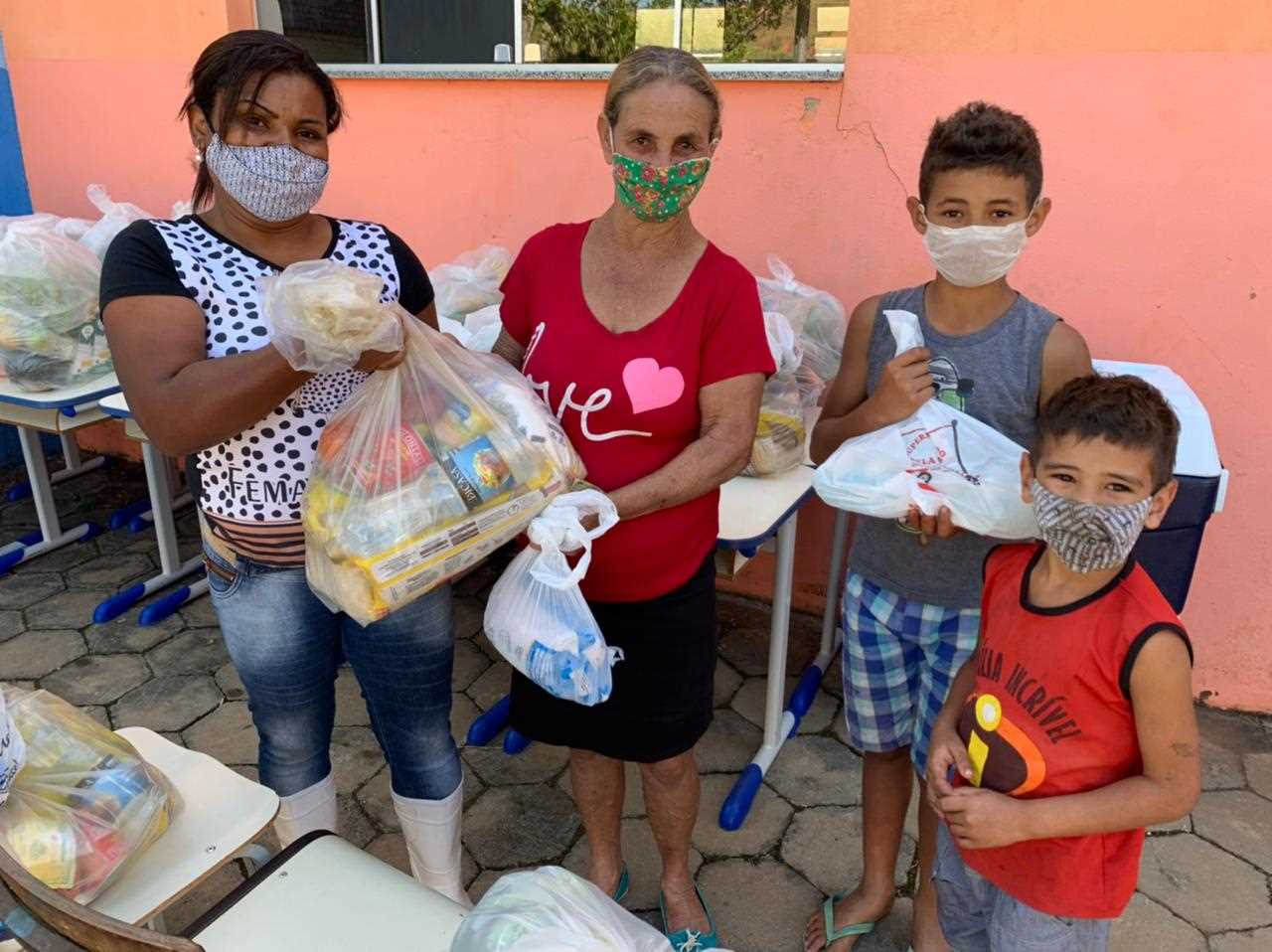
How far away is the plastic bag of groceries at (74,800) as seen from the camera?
4.10ft

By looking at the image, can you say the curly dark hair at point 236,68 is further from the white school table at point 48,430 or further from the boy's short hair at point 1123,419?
the white school table at point 48,430

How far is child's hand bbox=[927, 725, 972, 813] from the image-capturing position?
4.86ft

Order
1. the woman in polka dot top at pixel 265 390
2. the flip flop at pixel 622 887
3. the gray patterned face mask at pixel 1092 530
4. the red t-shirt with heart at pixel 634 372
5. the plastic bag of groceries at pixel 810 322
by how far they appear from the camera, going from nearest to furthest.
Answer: the gray patterned face mask at pixel 1092 530 → the woman in polka dot top at pixel 265 390 → the red t-shirt with heart at pixel 634 372 → the flip flop at pixel 622 887 → the plastic bag of groceries at pixel 810 322

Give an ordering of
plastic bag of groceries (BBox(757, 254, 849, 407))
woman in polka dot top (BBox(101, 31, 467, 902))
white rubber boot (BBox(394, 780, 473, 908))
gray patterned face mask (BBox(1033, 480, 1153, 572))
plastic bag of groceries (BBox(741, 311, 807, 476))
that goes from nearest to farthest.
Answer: gray patterned face mask (BBox(1033, 480, 1153, 572)), woman in polka dot top (BBox(101, 31, 467, 902)), white rubber boot (BBox(394, 780, 473, 908)), plastic bag of groceries (BBox(741, 311, 807, 476)), plastic bag of groceries (BBox(757, 254, 849, 407))

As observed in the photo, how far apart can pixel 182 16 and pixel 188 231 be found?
314 centimetres

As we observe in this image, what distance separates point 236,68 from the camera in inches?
59.4

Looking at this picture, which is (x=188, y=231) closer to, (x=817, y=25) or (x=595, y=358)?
(x=595, y=358)

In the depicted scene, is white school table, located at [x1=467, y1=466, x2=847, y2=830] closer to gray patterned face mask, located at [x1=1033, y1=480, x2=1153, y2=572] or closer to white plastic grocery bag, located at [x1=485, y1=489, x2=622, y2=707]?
white plastic grocery bag, located at [x1=485, y1=489, x2=622, y2=707]

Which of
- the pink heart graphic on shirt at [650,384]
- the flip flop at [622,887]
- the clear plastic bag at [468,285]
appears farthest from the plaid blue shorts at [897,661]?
the clear plastic bag at [468,285]

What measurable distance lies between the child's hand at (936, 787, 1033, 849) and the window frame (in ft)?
7.36

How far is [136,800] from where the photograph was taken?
1.37 metres

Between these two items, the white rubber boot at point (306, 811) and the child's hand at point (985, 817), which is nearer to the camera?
the child's hand at point (985, 817)

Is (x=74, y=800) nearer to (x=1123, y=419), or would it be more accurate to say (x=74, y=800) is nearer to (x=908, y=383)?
(x=908, y=383)

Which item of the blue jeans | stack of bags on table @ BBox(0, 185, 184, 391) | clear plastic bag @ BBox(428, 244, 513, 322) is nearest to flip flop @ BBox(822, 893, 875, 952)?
the blue jeans
